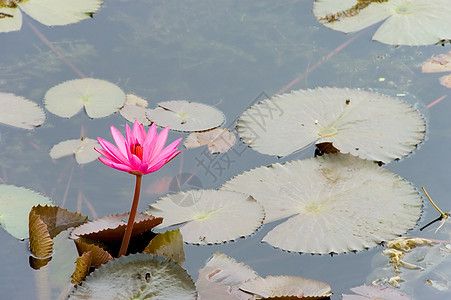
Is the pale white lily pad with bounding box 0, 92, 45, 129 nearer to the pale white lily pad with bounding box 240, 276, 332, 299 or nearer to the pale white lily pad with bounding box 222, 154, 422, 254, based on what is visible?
the pale white lily pad with bounding box 222, 154, 422, 254

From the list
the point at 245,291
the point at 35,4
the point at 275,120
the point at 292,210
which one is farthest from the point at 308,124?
the point at 35,4

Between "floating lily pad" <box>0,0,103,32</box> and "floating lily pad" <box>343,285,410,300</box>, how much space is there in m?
2.72

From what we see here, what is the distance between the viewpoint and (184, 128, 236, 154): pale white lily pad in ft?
9.25

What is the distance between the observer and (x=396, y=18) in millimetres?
3725

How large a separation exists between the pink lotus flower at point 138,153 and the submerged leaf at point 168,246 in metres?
0.29

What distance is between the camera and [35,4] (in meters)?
3.98

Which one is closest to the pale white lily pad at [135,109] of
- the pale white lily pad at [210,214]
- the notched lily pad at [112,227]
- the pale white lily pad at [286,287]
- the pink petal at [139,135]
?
the pale white lily pad at [210,214]

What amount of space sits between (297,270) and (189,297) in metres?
0.49

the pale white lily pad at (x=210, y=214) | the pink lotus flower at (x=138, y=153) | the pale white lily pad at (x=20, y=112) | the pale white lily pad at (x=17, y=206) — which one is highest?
the pink lotus flower at (x=138, y=153)

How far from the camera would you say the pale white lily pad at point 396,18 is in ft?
11.9

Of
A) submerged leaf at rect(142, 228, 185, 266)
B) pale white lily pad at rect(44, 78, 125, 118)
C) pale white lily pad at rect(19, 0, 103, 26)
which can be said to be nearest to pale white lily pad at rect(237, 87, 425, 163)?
pale white lily pad at rect(44, 78, 125, 118)

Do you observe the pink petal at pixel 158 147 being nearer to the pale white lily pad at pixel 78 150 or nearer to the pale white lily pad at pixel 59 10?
the pale white lily pad at pixel 78 150

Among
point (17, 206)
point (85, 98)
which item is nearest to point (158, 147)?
point (17, 206)

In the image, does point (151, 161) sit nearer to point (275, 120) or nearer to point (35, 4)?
point (275, 120)
